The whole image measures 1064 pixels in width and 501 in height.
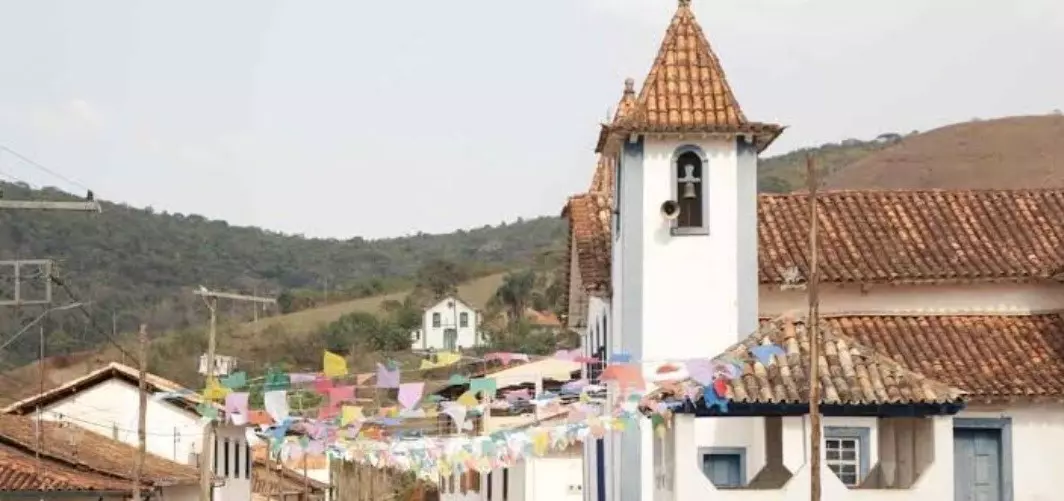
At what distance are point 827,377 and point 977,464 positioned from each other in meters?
7.22

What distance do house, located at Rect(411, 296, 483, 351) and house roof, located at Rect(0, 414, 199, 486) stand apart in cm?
5168

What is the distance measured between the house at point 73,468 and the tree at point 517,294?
5716cm

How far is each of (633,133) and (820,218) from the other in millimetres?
4418

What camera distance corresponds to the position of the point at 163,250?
117m

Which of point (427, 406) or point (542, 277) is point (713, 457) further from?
point (542, 277)

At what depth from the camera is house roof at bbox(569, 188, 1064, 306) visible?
28.2 meters

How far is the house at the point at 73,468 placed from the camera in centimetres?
3384

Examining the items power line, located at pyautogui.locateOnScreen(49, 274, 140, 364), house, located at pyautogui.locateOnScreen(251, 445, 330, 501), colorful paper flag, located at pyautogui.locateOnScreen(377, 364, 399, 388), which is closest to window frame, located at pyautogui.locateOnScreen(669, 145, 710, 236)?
colorful paper flag, located at pyautogui.locateOnScreen(377, 364, 399, 388)

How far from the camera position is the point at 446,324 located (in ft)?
323

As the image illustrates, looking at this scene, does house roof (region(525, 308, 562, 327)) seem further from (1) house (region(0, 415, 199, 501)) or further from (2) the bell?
(2) the bell

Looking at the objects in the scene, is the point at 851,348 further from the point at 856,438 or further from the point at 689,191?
the point at 689,191

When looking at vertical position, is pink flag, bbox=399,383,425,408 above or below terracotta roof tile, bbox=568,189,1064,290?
below

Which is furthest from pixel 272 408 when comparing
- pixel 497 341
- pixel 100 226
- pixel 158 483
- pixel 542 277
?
pixel 100 226

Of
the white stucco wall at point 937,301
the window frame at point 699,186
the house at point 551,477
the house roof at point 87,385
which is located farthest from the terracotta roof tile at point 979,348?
the house roof at point 87,385
